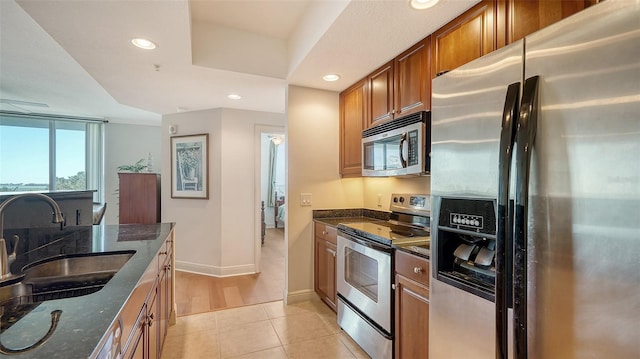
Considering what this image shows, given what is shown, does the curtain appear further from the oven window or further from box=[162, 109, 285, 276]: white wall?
the oven window

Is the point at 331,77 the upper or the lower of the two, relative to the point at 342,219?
upper

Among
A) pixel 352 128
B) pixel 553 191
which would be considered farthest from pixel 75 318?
pixel 352 128

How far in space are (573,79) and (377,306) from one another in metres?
1.62

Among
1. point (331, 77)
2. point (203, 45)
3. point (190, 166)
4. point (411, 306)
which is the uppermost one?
point (203, 45)

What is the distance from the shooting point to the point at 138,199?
13.8 ft

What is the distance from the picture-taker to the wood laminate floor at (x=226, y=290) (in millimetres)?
2973

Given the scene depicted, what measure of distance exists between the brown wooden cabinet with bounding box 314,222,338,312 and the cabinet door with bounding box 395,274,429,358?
3.00 feet

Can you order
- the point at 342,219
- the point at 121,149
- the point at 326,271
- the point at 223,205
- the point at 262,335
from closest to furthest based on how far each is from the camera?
the point at 262,335 → the point at 326,271 → the point at 342,219 → the point at 223,205 → the point at 121,149

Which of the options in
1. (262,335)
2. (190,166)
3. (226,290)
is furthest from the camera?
(190,166)

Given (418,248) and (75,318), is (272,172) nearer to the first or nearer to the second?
(418,248)

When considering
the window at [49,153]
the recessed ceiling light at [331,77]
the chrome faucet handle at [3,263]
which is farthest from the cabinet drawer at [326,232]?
the window at [49,153]

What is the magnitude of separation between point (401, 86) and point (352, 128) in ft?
2.58

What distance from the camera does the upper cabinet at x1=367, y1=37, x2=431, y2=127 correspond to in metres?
1.95

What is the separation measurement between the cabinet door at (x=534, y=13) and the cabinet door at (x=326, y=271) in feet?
6.53
